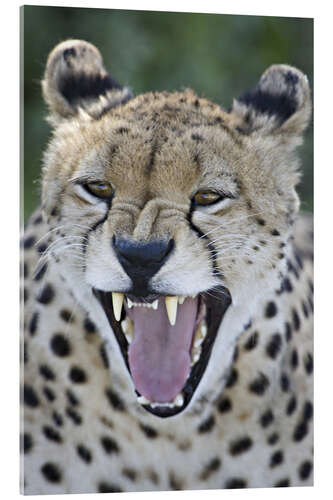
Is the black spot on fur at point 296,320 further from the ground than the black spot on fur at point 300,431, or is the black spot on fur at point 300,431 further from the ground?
the black spot on fur at point 296,320

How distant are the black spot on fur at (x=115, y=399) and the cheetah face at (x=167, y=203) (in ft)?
0.66

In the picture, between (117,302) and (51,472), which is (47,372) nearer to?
(51,472)

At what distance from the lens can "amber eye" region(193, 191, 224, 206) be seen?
2.40 meters

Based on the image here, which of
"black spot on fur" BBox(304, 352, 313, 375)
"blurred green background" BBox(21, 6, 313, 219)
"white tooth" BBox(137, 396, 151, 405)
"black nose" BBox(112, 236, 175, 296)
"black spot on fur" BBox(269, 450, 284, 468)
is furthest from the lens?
"black spot on fur" BBox(304, 352, 313, 375)

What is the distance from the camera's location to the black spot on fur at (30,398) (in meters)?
2.72

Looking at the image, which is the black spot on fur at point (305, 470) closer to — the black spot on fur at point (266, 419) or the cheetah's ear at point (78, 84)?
the black spot on fur at point (266, 419)

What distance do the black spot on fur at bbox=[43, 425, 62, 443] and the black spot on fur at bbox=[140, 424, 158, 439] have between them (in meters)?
0.27

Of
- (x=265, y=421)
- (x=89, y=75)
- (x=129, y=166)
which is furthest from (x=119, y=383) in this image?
(x=89, y=75)

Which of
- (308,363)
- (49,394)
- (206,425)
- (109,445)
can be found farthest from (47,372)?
(308,363)

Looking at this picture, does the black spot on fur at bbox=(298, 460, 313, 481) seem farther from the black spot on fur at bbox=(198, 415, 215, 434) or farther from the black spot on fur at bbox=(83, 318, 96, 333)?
the black spot on fur at bbox=(83, 318, 96, 333)

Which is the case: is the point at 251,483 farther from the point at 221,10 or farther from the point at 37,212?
the point at 221,10

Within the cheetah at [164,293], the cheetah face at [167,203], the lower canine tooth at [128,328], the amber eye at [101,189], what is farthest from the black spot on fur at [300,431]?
the amber eye at [101,189]

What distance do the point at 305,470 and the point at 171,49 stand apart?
5.03ft

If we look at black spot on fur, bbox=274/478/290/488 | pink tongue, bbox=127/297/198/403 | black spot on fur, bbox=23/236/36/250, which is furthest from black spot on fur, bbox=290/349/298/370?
black spot on fur, bbox=23/236/36/250
